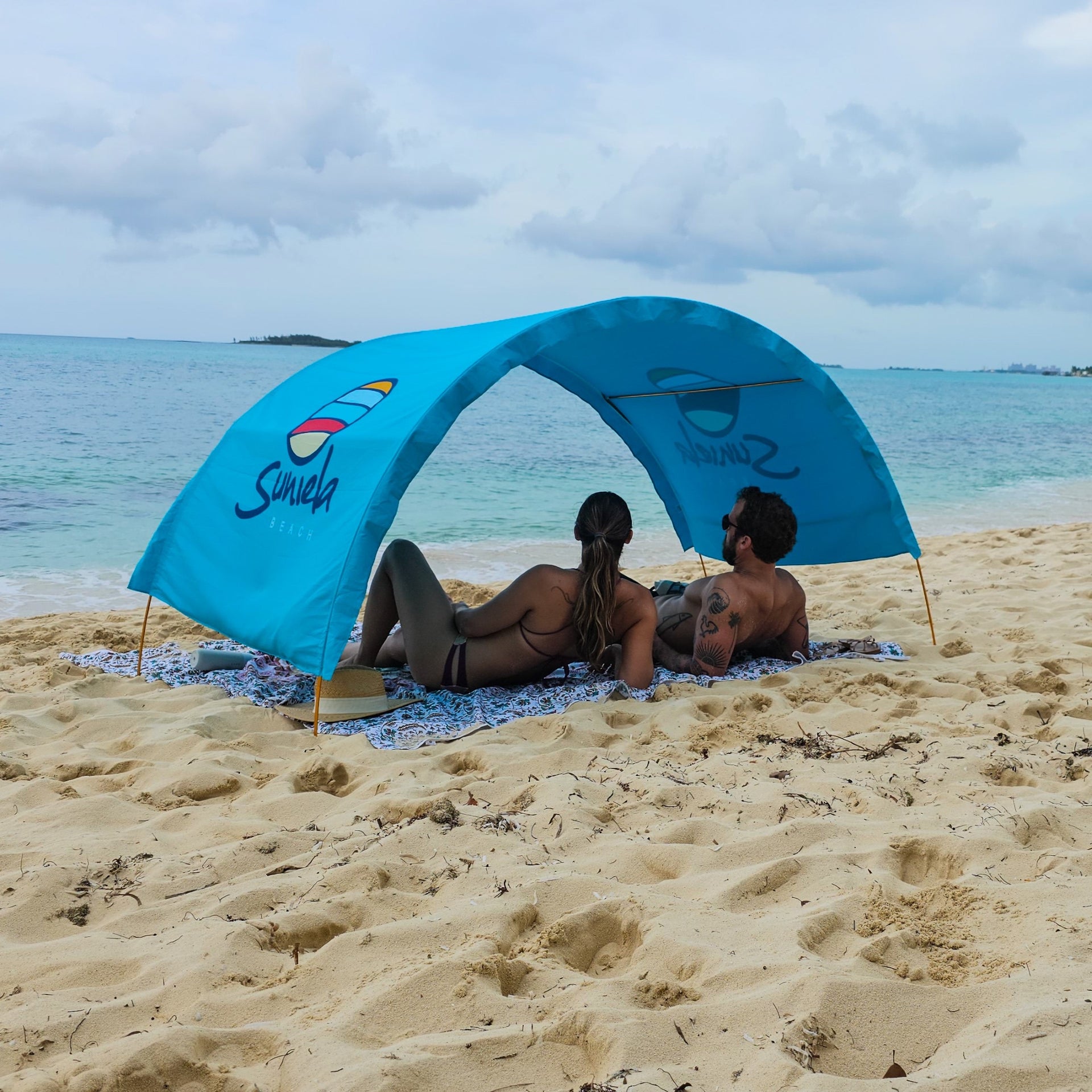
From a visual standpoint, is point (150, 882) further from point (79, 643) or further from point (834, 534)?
point (834, 534)

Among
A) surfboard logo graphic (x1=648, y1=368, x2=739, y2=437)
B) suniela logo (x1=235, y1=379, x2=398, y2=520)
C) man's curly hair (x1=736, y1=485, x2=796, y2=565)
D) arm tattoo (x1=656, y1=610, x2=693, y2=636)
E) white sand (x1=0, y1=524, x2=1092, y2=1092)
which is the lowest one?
white sand (x1=0, y1=524, x2=1092, y2=1092)

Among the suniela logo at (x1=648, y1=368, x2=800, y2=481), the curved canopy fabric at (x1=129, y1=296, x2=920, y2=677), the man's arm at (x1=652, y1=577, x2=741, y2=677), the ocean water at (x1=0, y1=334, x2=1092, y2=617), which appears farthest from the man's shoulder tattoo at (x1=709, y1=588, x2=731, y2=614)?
the ocean water at (x1=0, y1=334, x2=1092, y2=617)

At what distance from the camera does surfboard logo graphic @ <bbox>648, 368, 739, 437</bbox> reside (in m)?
5.68

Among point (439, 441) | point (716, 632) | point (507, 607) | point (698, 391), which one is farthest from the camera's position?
point (698, 391)

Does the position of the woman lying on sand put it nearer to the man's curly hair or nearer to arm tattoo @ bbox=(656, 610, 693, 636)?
arm tattoo @ bbox=(656, 610, 693, 636)

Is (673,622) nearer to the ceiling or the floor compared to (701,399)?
nearer to the floor

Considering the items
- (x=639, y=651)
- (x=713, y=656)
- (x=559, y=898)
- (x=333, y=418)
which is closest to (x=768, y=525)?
(x=713, y=656)

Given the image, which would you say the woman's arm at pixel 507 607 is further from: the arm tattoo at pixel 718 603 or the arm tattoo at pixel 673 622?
the arm tattoo at pixel 673 622

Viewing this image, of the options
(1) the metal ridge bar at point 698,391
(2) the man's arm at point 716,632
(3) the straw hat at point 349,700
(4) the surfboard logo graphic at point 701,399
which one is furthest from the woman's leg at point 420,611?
(1) the metal ridge bar at point 698,391

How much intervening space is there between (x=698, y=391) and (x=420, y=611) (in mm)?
2400

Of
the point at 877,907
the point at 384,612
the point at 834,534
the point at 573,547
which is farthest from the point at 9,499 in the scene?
the point at 877,907

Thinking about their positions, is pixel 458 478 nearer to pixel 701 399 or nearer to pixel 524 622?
pixel 701 399

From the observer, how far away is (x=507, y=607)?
4.41 m

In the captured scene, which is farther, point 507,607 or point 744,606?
point 744,606
